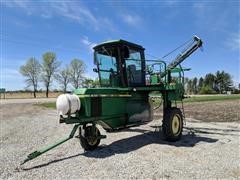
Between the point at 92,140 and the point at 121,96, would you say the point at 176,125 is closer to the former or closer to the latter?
the point at 121,96

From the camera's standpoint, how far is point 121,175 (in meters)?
5.06

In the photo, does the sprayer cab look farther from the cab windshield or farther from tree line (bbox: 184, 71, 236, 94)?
tree line (bbox: 184, 71, 236, 94)

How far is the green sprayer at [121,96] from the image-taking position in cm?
683

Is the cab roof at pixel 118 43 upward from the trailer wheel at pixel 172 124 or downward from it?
upward

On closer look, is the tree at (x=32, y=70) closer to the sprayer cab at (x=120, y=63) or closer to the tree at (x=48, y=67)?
the tree at (x=48, y=67)

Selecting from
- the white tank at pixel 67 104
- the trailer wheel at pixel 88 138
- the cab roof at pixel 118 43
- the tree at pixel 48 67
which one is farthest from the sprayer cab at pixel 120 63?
the tree at pixel 48 67

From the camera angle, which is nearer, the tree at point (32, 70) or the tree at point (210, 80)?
the tree at point (32, 70)

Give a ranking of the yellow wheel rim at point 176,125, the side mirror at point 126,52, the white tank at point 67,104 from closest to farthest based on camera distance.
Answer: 1. the white tank at point 67,104
2. the side mirror at point 126,52
3. the yellow wheel rim at point 176,125

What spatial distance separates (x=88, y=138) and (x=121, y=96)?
1.73 metres

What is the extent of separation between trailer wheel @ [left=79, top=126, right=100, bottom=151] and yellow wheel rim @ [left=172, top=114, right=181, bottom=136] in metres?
2.63

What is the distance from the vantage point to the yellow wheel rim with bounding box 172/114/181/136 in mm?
8484

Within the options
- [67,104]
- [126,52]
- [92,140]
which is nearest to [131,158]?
[92,140]

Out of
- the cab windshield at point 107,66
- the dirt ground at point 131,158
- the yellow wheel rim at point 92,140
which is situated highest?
the cab windshield at point 107,66

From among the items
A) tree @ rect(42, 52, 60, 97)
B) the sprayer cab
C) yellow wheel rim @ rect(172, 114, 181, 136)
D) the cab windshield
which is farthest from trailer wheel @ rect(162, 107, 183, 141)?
tree @ rect(42, 52, 60, 97)
